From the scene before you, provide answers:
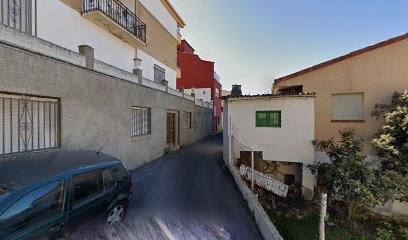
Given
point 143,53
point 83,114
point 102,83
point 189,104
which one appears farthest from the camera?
point 189,104

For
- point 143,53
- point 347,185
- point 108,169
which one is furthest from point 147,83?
point 347,185

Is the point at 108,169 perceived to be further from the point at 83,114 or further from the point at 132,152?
the point at 132,152

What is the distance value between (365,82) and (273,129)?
487 centimetres

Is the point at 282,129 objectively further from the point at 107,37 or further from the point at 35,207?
the point at 107,37

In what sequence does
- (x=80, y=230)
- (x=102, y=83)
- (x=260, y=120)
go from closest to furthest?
(x=80, y=230) → (x=102, y=83) → (x=260, y=120)

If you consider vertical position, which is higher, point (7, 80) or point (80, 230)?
point (7, 80)

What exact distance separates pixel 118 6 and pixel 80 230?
9.88m

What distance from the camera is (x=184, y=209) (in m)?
5.09

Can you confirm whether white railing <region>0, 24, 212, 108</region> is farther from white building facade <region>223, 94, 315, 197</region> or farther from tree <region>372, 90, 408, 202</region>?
tree <region>372, 90, 408, 202</region>

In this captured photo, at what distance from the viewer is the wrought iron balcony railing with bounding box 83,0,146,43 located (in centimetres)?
798

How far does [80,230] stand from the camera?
124 inches

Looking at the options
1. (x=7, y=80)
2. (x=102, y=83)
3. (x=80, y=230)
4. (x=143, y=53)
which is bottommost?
(x=80, y=230)

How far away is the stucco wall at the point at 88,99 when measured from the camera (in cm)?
427

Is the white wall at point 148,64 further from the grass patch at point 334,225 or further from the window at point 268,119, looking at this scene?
the grass patch at point 334,225
